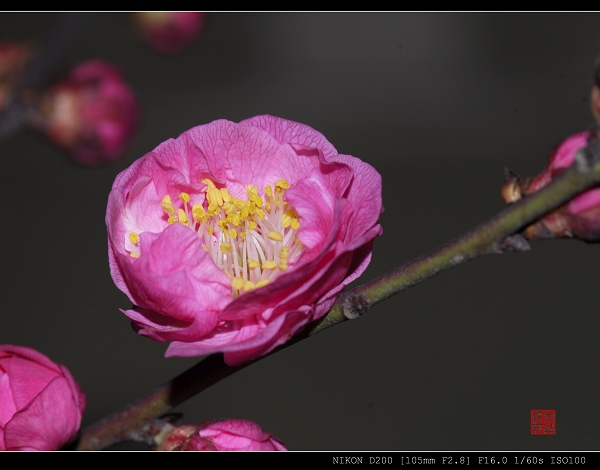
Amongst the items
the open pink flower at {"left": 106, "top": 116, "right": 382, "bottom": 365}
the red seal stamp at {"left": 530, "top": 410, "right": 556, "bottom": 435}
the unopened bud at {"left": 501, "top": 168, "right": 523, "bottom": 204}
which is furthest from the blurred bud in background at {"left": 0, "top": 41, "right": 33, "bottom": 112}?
the red seal stamp at {"left": 530, "top": 410, "right": 556, "bottom": 435}

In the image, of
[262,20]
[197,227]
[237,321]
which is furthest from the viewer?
[262,20]

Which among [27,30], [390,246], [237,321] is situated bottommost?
[237,321]

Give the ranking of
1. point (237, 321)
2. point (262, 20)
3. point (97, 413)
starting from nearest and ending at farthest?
1. point (237, 321)
2. point (97, 413)
3. point (262, 20)

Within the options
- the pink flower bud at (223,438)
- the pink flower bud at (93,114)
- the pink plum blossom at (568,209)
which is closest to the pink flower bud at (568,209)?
the pink plum blossom at (568,209)

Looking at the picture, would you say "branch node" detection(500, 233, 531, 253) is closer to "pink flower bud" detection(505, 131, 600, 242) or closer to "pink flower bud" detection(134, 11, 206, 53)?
"pink flower bud" detection(505, 131, 600, 242)

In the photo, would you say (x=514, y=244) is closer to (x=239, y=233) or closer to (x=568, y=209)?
(x=568, y=209)

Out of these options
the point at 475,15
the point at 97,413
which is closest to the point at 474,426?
the point at 97,413

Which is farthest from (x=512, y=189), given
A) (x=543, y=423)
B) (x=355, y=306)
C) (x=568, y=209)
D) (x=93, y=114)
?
(x=93, y=114)
